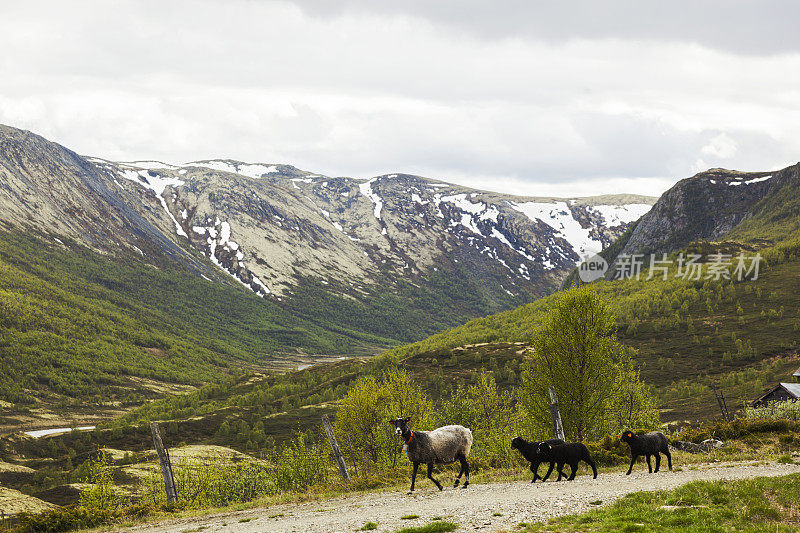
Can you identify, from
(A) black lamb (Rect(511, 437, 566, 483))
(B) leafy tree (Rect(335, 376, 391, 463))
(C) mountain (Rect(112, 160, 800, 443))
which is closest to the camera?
(A) black lamb (Rect(511, 437, 566, 483))

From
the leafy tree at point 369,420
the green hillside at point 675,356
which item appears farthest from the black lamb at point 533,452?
the green hillside at point 675,356

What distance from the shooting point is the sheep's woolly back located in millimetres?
24359

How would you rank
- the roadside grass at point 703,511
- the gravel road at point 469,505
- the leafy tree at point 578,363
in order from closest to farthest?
1. the roadside grass at point 703,511
2. the gravel road at point 469,505
3. the leafy tree at point 578,363

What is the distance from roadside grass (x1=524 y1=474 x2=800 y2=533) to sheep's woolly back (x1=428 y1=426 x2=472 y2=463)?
834cm

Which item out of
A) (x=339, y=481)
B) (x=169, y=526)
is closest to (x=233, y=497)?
(x=339, y=481)

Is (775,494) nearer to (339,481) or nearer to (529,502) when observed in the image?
(529,502)

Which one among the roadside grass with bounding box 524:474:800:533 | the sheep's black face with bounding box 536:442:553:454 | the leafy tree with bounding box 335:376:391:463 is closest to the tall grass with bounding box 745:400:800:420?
the leafy tree with bounding box 335:376:391:463

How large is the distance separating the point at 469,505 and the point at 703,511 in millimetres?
7449

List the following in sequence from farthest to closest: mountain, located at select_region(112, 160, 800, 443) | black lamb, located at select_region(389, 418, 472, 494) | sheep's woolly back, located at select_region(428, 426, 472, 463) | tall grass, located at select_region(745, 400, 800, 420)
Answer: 1. mountain, located at select_region(112, 160, 800, 443)
2. tall grass, located at select_region(745, 400, 800, 420)
3. sheep's woolly back, located at select_region(428, 426, 472, 463)
4. black lamb, located at select_region(389, 418, 472, 494)

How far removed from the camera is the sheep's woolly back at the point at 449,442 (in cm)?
2436

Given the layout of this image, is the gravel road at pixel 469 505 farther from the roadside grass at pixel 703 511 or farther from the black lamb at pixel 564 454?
the roadside grass at pixel 703 511

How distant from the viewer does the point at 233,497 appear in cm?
5497

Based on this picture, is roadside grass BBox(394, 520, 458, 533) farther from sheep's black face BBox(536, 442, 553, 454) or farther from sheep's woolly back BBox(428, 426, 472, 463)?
sheep's black face BBox(536, 442, 553, 454)

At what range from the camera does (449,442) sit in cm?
2462
